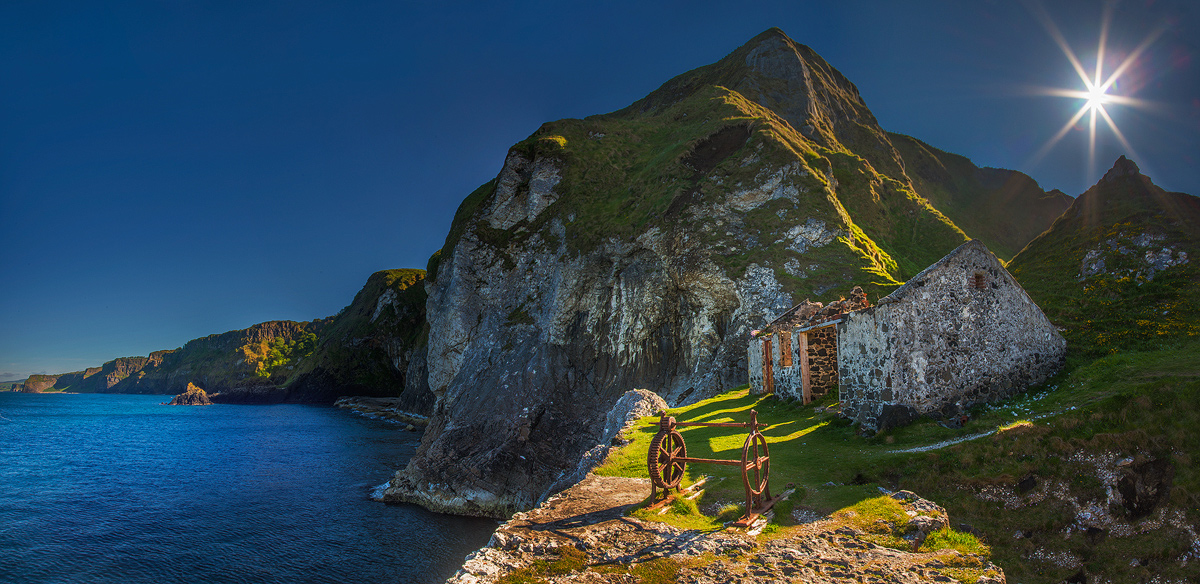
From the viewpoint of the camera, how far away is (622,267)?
1871 inches

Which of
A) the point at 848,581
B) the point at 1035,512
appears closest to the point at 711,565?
the point at 848,581

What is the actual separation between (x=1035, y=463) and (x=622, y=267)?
3904cm

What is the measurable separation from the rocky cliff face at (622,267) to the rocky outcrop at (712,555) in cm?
2552

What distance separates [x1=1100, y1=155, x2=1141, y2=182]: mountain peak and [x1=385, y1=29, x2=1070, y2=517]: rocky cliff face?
544 inches

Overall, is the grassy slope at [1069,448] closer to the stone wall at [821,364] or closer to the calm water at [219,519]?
the stone wall at [821,364]

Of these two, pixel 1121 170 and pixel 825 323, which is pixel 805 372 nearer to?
pixel 825 323

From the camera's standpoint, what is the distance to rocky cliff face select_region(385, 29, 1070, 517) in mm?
36219

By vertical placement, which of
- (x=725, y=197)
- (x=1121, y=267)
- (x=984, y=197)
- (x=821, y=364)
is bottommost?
(x=821, y=364)

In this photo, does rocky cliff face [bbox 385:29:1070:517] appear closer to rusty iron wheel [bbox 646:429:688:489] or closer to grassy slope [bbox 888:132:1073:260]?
rusty iron wheel [bbox 646:429:688:489]

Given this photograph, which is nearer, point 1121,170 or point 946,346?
point 946,346

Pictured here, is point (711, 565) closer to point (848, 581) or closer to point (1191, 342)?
point (848, 581)

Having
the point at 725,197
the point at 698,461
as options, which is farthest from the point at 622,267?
the point at 698,461

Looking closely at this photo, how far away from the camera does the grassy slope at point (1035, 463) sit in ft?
24.9

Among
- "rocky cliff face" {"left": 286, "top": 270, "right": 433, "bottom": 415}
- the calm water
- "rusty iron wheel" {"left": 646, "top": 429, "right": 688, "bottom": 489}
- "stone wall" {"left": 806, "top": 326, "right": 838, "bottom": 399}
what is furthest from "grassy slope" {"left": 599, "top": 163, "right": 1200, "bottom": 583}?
"rocky cliff face" {"left": 286, "top": 270, "right": 433, "bottom": 415}
